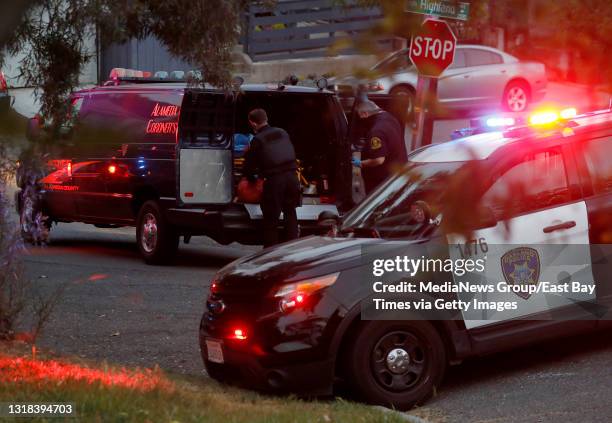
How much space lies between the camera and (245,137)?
13.5m

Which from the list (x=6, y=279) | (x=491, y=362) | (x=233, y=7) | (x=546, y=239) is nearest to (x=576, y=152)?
(x=546, y=239)

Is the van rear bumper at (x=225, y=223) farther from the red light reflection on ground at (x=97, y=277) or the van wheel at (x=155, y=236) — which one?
the red light reflection on ground at (x=97, y=277)

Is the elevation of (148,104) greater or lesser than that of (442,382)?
greater

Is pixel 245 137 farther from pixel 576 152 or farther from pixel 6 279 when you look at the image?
pixel 576 152

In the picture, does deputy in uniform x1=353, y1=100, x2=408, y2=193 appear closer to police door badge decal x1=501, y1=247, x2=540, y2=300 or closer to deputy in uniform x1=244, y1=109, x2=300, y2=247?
deputy in uniform x1=244, y1=109, x2=300, y2=247

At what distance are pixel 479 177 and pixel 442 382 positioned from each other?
5298mm

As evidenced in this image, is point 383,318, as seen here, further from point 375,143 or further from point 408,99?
point 375,143

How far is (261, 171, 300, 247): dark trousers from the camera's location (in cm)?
1200

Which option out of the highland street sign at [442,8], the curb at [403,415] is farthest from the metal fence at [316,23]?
the curb at [403,415]

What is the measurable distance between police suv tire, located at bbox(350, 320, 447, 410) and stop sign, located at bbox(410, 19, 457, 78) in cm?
395

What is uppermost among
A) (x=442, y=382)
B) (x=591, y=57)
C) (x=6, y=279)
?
(x=591, y=57)

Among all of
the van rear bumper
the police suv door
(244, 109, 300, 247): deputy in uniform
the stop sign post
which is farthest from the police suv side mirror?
the van rear bumper

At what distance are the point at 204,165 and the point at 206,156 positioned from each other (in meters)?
0.11

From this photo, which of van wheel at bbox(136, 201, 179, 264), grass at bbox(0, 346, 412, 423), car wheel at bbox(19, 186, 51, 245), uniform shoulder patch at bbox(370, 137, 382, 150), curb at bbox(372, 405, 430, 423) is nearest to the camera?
grass at bbox(0, 346, 412, 423)
